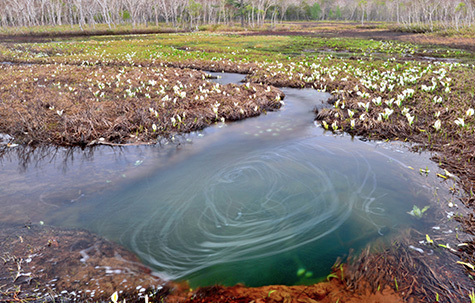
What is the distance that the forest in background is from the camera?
6981 cm

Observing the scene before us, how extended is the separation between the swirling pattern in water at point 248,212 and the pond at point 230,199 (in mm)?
20

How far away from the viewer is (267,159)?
23.0ft

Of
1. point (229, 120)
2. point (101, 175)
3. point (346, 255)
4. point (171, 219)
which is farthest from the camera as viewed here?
point (229, 120)

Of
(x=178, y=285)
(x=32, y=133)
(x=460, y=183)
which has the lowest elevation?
(x=178, y=285)

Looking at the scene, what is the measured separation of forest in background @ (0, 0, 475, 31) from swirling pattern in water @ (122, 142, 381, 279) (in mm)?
60558

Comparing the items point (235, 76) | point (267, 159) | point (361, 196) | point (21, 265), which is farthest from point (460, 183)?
point (235, 76)

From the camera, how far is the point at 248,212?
4957 millimetres

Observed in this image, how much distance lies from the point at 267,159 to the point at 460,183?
12.8 ft

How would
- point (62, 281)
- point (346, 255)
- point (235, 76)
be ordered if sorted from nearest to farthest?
1. point (62, 281)
2. point (346, 255)
3. point (235, 76)

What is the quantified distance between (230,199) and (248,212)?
0.52 metres

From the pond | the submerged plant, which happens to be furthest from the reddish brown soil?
the submerged plant

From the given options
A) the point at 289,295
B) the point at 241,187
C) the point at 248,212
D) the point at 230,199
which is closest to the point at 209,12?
the point at 241,187

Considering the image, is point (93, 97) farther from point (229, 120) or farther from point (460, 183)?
point (460, 183)

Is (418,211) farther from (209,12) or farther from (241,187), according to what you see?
(209,12)
